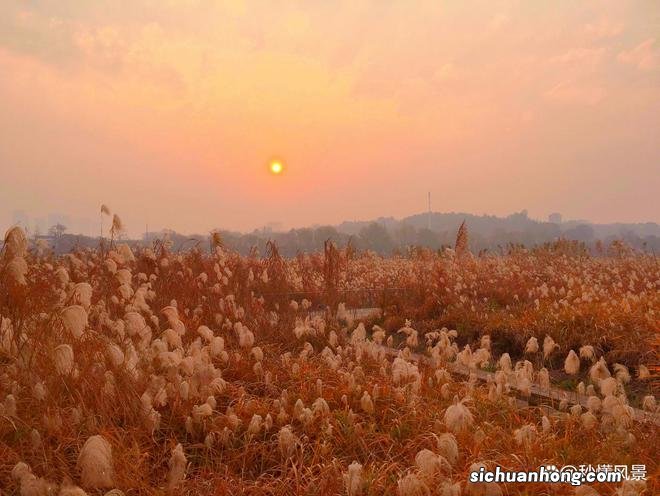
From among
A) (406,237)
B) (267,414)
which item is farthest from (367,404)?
(406,237)

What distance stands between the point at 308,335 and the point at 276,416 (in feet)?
10.2

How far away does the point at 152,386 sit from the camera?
4027 millimetres

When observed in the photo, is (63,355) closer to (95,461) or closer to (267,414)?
(95,461)

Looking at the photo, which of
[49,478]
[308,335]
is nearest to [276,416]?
[49,478]

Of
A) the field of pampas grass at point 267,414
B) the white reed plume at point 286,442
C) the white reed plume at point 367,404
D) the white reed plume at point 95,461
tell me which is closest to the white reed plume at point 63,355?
the field of pampas grass at point 267,414

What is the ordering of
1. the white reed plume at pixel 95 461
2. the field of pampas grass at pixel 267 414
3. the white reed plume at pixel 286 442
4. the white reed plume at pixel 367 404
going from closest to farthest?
1. the white reed plume at pixel 95 461
2. the field of pampas grass at pixel 267 414
3. the white reed plume at pixel 286 442
4. the white reed plume at pixel 367 404

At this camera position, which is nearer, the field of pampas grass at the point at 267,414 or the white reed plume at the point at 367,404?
the field of pampas grass at the point at 267,414

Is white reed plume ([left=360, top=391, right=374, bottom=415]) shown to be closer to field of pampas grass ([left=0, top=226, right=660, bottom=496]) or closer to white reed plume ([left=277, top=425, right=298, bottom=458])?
field of pampas grass ([left=0, top=226, right=660, bottom=496])

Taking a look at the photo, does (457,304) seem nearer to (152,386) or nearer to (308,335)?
(308,335)

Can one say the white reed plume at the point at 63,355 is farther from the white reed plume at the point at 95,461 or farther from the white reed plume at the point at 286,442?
the white reed plume at the point at 286,442

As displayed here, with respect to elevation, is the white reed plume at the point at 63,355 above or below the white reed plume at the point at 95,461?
above

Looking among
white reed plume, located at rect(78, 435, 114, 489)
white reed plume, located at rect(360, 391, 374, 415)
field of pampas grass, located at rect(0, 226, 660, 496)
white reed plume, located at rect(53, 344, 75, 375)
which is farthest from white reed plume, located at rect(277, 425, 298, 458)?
white reed plume, located at rect(53, 344, 75, 375)

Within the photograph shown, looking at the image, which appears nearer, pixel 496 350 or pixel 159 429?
pixel 159 429

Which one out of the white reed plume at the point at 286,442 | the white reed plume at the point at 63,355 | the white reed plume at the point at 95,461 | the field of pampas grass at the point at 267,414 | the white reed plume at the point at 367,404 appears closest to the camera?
the white reed plume at the point at 95,461
